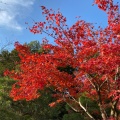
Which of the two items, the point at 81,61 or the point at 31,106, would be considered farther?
the point at 31,106

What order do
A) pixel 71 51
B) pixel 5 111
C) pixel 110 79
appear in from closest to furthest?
pixel 71 51 → pixel 110 79 → pixel 5 111

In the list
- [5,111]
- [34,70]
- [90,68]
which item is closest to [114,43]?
[90,68]

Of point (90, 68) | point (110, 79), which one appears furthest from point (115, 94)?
point (90, 68)

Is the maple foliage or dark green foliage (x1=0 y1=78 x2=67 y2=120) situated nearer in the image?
the maple foliage

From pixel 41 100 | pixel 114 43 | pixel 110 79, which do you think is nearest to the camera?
pixel 114 43

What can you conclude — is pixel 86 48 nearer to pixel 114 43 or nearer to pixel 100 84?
pixel 114 43

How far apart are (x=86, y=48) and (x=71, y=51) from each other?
73 cm

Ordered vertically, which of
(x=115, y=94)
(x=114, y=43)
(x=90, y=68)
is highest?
(x=114, y=43)

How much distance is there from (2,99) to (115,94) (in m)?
7.26

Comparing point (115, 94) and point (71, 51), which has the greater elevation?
point (71, 51)

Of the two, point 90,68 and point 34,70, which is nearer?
point 90,68

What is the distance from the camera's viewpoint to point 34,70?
39.7 ft

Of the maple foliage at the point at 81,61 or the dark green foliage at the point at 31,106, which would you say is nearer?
the maple foliage at the point at 81,61

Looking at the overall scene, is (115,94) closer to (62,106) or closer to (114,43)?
(114,43)
